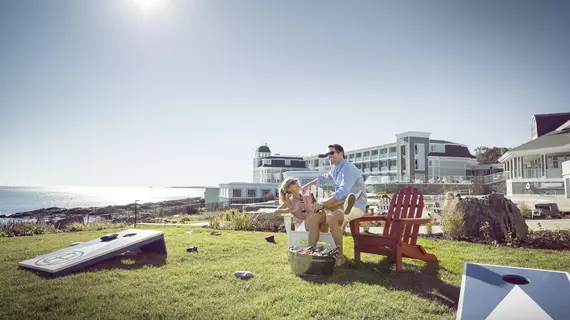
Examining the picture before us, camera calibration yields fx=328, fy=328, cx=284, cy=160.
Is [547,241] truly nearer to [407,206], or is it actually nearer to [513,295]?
[407,206]

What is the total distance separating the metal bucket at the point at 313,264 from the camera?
14.5ft

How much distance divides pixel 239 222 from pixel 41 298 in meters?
7.51

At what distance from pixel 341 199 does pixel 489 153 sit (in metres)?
67.0

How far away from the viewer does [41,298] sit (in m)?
3.47

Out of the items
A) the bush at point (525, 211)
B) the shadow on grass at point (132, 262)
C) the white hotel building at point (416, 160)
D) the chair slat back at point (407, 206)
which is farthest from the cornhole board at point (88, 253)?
the white hotel building at point (416, 160)

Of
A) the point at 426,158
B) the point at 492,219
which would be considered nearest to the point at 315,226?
the point at 492,219

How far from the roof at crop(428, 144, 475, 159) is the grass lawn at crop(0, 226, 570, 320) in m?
45.2

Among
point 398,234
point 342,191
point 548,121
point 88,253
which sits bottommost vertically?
point 88,253

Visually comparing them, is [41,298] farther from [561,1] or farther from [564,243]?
[561,1]

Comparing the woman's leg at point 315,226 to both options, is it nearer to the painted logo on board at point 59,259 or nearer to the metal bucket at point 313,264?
the metal bucket at point 313,264

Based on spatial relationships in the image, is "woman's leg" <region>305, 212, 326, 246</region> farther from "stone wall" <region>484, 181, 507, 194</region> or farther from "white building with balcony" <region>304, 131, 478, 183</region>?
"white building with balcony" <region>304, 131, 478, 183</region>

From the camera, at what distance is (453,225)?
25.8ft

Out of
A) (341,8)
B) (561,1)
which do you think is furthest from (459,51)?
(341,8)

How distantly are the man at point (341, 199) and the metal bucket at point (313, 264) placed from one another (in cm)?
57
